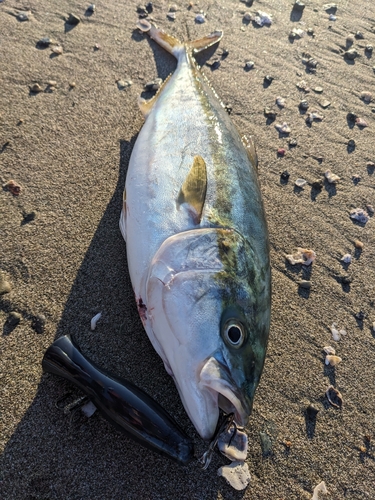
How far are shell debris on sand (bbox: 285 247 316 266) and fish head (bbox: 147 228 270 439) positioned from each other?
0.87m

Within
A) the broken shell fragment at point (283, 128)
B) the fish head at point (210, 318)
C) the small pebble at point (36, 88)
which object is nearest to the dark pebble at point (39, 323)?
the fish head at point (210, 318)

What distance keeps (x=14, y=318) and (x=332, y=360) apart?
7.22 ft

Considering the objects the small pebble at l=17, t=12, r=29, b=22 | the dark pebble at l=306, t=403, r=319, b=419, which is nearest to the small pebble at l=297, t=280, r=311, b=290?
the dark pebble at l=306, t=403, r=319, b=419

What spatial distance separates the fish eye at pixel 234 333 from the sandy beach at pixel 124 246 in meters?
0.62

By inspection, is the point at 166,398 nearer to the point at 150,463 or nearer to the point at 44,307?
the point at 150,463

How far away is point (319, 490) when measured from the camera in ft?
7.46

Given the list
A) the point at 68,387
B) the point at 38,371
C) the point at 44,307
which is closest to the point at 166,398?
the point at 68,387

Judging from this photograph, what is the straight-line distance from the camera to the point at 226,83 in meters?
4.30

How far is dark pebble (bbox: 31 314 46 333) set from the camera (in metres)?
2.45

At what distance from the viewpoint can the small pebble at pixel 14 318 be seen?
7.97ft

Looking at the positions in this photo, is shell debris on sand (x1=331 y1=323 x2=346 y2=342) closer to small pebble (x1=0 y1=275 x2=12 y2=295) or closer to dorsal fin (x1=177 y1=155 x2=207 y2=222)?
dorsal fin (x1=177 y1=155 x2=207 y2=222)

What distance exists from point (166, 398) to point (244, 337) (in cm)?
69

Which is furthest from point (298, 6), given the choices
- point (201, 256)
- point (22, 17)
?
point (201, 256)

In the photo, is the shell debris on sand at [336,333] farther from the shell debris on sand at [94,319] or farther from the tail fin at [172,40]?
the tail fin at [172,40]
